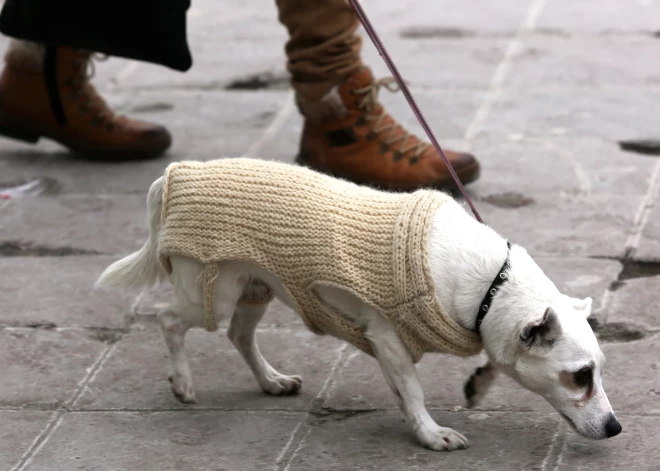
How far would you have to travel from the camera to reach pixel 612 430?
290cm

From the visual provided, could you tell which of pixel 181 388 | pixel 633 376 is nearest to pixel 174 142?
pixel 181 388

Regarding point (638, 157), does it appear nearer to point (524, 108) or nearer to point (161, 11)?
point (524, 108)

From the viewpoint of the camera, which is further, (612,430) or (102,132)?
(102,132)

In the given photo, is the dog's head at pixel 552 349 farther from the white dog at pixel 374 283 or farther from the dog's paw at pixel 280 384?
Answer: the dog's paw at pixel 280 384

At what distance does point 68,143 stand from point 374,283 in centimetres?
283

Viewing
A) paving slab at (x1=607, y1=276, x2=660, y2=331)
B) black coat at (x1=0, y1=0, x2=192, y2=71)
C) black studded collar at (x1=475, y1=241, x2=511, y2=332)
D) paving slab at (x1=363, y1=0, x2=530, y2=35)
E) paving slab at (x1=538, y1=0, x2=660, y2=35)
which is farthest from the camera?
paving slab at (x1=363, y1=0, x2=530, y2=35)

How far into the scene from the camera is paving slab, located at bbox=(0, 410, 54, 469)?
10.2 feet

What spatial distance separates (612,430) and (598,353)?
7.9 inches

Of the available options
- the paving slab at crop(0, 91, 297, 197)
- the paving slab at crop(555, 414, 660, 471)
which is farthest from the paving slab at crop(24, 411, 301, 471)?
the paving slab at crop(0, 91, 297, 197)

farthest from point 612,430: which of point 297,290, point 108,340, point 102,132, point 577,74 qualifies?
point 577,74

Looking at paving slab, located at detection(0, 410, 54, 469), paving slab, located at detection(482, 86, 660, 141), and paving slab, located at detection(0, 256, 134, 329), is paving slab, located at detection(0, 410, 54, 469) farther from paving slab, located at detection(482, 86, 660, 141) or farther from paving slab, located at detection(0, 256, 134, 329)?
paving slab, located at detection(482, 86, 660, 141)

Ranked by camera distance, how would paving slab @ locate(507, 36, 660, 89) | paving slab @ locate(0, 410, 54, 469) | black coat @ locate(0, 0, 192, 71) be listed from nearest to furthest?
1. paving slab @ locate(0, 410, 54, 469)
2. black coat @ locate(0, 0, 192, 71)
3. paving slab @ locate(507, 36, 660, 89)

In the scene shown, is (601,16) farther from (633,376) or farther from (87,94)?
(633,376)

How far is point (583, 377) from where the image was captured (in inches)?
114
